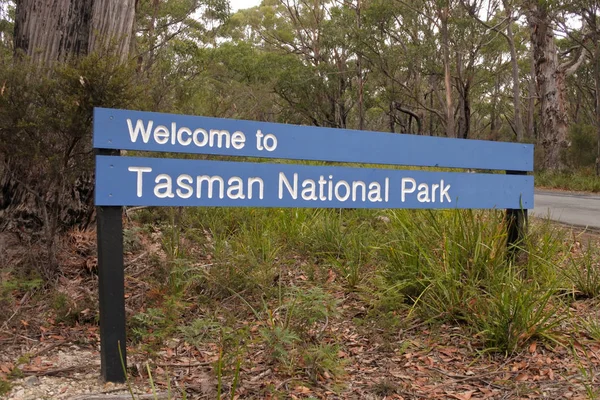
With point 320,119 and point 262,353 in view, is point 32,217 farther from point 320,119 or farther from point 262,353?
point 320,119

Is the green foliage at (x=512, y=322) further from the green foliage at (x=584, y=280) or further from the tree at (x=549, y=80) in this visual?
the tree at (x=549, y=80)

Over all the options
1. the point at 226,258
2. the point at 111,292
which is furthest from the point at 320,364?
the point at 226,258

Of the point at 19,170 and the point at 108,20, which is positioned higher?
the point at 108,20

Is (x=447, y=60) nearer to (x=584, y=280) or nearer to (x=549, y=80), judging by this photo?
(x=549, y=80)

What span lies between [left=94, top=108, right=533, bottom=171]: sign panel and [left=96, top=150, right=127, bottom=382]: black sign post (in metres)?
0.16

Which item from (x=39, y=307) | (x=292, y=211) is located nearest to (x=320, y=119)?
(x=292, y=211)

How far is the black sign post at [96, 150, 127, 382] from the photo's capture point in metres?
2.66

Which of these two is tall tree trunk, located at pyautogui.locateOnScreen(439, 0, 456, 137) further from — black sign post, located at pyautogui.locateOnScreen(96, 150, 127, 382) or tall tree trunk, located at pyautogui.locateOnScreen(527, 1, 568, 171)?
black sign post, located at pyautogui.locateOnScreen(96, 150, 127, 382)

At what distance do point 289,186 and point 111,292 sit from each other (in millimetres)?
1083

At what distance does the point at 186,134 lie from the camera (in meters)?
2.85

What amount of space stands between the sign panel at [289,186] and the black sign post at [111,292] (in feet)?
0.34

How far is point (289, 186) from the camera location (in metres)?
3.17

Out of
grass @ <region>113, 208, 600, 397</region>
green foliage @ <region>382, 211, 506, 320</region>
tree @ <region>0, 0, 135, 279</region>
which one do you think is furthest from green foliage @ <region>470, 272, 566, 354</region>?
tree @ <region>0, 0, 135, 279</region>

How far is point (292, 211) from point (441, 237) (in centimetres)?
183
